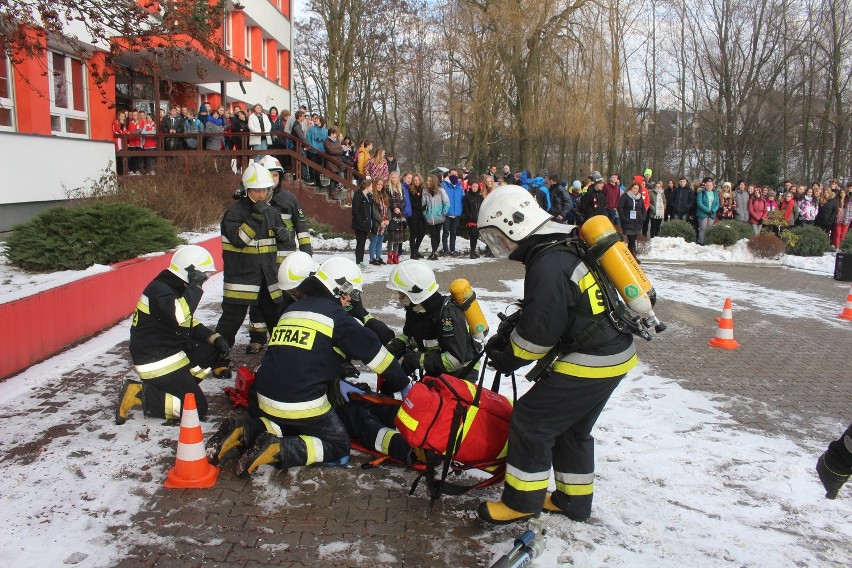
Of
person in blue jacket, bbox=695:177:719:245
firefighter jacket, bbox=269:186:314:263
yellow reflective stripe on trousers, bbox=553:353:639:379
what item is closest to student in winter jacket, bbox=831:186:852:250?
person in blue jacket, bbox=695:177:719:245

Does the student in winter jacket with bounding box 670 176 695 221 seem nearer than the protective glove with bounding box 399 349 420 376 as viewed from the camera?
No

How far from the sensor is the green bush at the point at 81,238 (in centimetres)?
807

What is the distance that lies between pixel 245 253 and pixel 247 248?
0.06m

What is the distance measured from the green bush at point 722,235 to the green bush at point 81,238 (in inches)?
517

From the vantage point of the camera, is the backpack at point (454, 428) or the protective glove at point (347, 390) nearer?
the backpack at point (454, 428)

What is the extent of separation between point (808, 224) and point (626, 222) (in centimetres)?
671

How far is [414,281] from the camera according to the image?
4.86 metres

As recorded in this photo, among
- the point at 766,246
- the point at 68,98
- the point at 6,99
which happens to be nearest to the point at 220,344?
the point at 6,99

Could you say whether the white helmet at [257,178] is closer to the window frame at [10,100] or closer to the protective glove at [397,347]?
the protective glove at [397,347]

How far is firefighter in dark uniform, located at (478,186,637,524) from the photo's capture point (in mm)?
3359

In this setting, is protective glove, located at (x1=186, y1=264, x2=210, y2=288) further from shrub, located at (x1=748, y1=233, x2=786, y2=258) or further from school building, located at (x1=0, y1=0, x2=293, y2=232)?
shrub, located at (x1=748, y1=233, x2=786, y2=258)

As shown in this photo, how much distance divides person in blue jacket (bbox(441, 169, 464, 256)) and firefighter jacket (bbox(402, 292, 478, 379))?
902cm

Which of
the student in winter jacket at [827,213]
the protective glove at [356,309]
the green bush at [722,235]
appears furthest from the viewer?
the student in winter jacket at [827,213]

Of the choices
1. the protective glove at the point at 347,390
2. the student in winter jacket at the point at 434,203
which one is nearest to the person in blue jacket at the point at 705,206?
the student in winter jacket at the point at 434,203
